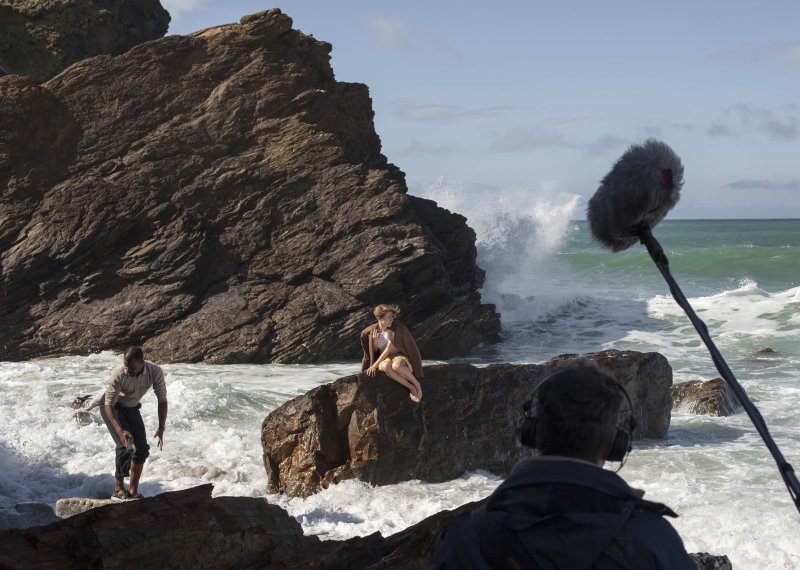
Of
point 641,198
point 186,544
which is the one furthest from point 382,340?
point 641,198

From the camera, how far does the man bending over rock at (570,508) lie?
1890 millimetres

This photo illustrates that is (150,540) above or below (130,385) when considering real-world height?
below

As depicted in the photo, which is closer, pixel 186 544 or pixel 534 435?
pixel 534 435

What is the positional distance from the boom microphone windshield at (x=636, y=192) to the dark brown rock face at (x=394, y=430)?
22.0 feet

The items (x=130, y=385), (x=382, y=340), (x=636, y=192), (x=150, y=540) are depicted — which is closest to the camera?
(x=636, y=192)

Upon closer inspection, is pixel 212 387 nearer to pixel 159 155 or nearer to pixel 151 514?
pixel 159 155

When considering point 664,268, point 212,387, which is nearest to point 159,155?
point 212,387

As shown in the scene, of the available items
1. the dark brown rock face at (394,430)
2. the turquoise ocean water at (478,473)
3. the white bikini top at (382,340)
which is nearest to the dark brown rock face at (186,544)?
the turquoise ocean water at (478,473)

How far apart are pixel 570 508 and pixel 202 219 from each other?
18.5 metres

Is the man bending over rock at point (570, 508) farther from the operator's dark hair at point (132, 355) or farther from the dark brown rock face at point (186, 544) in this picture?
the operator's dark hair at point (132, 355)

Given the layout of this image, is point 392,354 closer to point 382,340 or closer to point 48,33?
point 382,340

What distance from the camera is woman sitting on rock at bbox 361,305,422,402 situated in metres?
9.98

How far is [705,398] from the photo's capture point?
548 inches

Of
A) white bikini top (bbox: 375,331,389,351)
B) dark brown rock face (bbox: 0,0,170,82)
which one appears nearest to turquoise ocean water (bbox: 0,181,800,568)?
white bikini top (bbox: 375,331,389,351)
